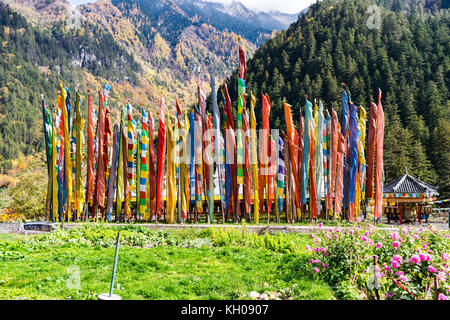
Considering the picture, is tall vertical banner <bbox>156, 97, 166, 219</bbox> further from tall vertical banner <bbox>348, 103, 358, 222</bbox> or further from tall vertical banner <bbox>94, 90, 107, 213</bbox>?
tall vertical banner <bbox>348, 103, 358, 222</bbox>

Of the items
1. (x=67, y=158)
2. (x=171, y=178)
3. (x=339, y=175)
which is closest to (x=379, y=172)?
(x=339, y=175)

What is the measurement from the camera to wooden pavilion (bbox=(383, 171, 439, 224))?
75.0 ft

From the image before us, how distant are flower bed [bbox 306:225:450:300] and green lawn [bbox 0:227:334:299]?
463mm

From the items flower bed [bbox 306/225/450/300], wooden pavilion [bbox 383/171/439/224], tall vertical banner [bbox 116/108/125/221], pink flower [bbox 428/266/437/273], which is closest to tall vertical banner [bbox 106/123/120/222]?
tall vertical banner [bbox 116/108/125/221]

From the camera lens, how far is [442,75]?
71.4 metres

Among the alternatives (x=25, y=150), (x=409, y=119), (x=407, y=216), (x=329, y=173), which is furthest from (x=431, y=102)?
(x=25, y=150)

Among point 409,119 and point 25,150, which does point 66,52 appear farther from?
point 409,119

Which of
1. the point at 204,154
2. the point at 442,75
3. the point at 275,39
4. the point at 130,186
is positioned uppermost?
the point at 275,39

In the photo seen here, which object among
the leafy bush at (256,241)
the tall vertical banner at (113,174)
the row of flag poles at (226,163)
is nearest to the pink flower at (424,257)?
the leafy bush at (256,241)

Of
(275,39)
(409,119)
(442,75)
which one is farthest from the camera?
(275,39)

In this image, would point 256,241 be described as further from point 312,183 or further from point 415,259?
point 312,183

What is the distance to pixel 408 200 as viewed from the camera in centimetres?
2330

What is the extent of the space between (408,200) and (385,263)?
60.7 feet

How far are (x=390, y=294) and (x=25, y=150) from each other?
126 m
